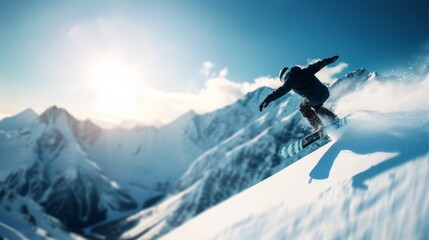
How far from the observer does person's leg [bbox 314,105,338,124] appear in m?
10.4

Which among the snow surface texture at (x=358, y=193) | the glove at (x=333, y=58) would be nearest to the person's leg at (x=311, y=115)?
the glove at (x=333, y=58)

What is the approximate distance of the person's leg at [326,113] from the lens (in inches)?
411

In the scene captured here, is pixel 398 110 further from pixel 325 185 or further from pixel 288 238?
pixel 288 238

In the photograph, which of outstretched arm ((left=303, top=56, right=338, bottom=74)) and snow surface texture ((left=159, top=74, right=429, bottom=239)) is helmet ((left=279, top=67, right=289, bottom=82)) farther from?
snow surface texture ((left=159, top=74, right=429, bottom=239))

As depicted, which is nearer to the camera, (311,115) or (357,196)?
(357,196)

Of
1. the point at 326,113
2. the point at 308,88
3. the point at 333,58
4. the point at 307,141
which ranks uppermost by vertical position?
the point at 333,58

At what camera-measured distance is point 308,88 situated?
991 centimetres

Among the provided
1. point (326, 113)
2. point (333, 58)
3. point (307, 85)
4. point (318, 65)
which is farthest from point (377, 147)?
point (326, 113)

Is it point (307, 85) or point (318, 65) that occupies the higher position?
point (318, 65)

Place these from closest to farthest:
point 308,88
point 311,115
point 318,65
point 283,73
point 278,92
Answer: point 278,92 < point 283,73 < point 318,65 < point 308,88 < point 311,115

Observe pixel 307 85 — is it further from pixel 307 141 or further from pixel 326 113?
pixel 307 141

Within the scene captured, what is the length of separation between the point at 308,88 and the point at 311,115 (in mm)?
1454

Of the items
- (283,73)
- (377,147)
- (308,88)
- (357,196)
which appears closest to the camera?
(357,196)

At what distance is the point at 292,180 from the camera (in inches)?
260
